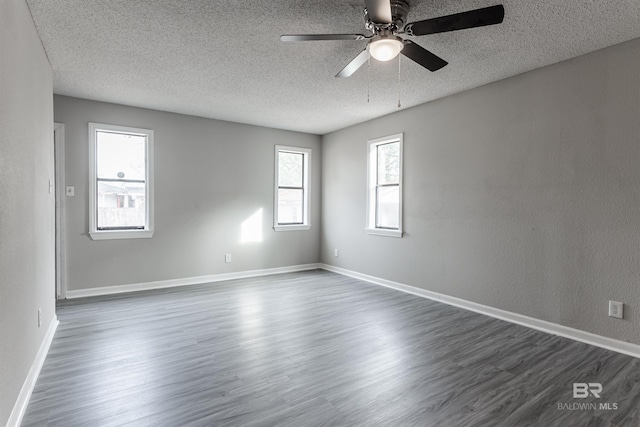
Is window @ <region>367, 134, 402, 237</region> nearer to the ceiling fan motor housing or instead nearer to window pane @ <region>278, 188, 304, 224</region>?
window pane @ <region>278, 188, 304, 224</region>

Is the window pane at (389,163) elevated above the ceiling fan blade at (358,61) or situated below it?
below

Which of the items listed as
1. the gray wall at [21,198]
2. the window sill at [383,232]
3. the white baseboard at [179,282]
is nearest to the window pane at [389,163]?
the window sill at [383,232]

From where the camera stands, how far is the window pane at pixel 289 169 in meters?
6.19

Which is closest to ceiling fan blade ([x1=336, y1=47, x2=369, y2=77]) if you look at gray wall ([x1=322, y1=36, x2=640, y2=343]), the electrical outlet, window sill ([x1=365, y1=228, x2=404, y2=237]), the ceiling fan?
the ceiling fan

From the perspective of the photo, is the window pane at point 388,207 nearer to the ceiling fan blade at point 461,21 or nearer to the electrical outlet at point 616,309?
the electrical outlet at point 616,309

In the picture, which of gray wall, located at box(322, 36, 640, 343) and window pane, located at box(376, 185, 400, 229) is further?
window pane, located at box(376, 185, 400, 229)

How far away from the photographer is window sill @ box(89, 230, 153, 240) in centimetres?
453

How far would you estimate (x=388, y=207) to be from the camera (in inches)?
208

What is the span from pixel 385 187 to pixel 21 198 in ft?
14.1

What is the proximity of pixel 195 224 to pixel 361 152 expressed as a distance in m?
2.87

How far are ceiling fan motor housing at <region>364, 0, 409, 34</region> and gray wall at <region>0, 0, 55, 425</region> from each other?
6.68ft

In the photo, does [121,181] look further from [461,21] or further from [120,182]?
[461,21]

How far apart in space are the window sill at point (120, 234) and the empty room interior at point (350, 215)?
2 cm

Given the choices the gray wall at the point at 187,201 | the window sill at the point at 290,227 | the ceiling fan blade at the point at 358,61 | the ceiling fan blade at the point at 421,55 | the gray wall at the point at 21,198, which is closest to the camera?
the gray wall at the point at 21,198
